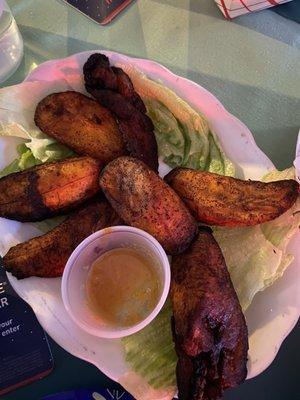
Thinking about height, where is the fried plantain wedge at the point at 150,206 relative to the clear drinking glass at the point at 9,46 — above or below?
below

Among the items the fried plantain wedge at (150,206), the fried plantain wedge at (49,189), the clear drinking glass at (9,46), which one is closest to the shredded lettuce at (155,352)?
the fried plantain wedge at (150,206)

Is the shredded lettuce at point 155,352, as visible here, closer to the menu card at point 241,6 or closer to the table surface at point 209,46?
the table surface at point 209,46

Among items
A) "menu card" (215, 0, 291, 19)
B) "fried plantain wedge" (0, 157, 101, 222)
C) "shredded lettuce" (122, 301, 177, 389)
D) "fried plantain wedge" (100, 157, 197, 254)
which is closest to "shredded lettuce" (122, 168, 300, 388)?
"shredded lettuce" (122, 301, 177, 389)

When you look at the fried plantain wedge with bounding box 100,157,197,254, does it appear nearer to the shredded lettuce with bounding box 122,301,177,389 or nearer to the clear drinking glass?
the shredded lettuce with bounding box 122,301,177,389

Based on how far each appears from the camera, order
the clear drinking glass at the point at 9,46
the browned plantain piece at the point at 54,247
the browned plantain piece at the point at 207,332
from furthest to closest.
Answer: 1. the clear drinking glass at the point at 9,46
2. the browned plantain piece at the point at 54,247
3. the browned plantain piece at the point at 207,332

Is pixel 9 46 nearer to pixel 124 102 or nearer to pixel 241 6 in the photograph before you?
pixel 124 102

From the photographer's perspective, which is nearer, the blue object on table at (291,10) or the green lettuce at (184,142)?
the green lettuce at (184,142)

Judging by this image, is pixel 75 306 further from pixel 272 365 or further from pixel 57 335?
pixel 272 365
